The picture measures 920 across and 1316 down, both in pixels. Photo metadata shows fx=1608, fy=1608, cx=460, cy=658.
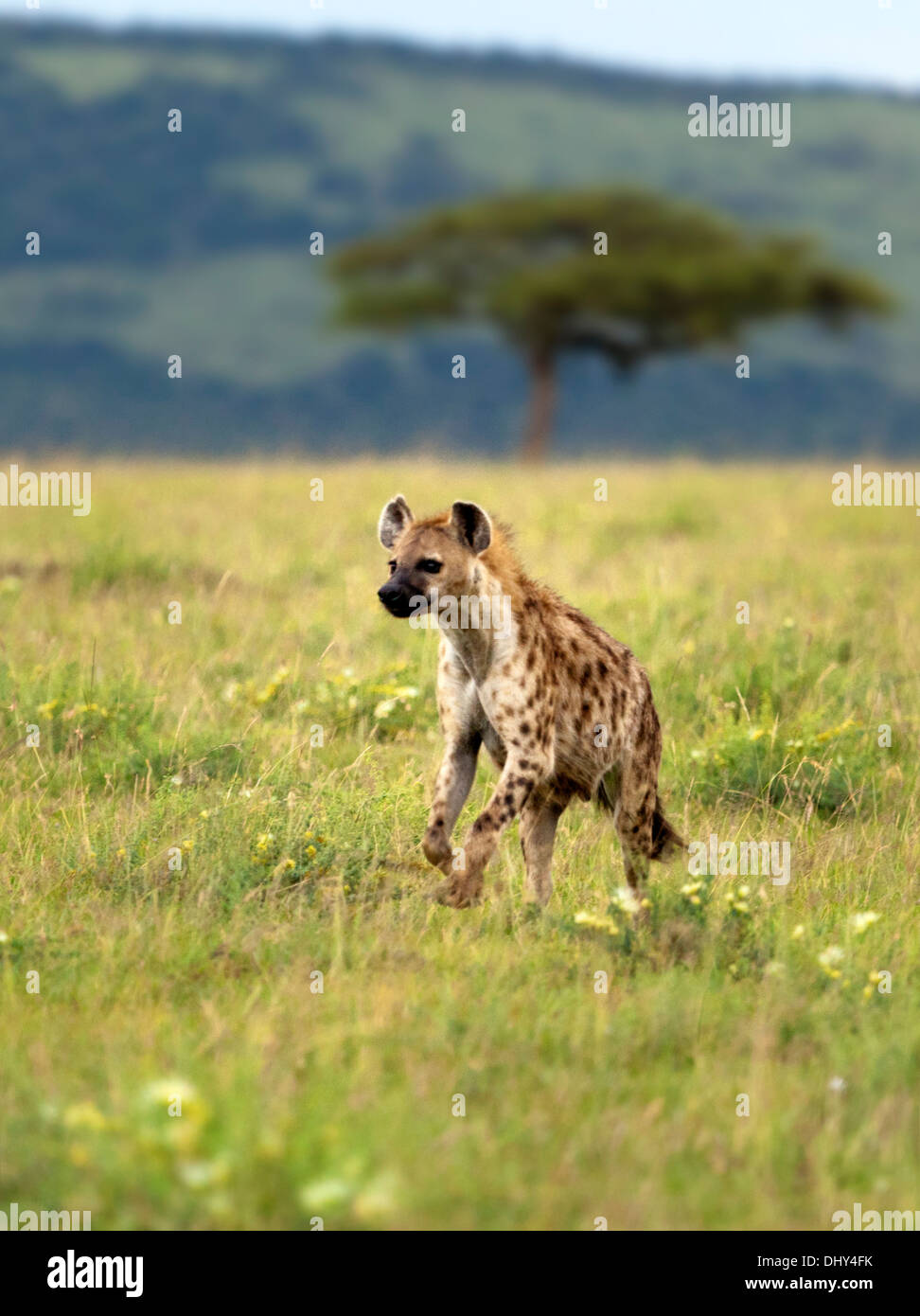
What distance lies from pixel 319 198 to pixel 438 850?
2777 inches

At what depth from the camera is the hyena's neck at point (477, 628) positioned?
A: 5758 millimetres

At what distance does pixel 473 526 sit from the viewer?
5.83m

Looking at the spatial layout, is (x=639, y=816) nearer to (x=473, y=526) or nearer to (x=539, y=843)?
(x=539, y=843)

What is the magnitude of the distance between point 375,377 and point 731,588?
2392 inches

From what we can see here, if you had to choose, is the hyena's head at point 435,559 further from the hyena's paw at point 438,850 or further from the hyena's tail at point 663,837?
the hyena's tail at point 663,837

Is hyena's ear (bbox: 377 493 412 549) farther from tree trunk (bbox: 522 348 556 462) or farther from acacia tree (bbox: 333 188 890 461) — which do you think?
acacia tree (bbox: 333 188 890 461)

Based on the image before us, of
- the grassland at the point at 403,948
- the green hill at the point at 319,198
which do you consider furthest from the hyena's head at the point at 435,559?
the green hill at the point at 319,198

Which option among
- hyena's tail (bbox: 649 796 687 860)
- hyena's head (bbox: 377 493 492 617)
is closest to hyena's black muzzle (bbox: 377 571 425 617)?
hyena's head (bbox: 377 493 492 617)

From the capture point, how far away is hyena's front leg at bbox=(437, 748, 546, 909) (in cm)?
547

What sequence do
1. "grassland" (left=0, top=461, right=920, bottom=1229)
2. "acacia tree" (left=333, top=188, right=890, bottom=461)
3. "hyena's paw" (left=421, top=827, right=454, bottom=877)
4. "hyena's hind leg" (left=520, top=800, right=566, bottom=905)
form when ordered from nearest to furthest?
1. "grassland" (left=0, top=461, right=920, bottom=1229)
2. "hyena's paw" (left=421, top=827, right=454, bottom=877)
3. "hyena's hind leg" (left=520, top=800, right=566, bottom=905)
4. "acacia tree" (left=333, top=188, right=890, bottom=461)

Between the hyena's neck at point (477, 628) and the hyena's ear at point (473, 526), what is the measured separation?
0.41 feet

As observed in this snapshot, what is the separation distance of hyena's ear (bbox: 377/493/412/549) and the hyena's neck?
0.44m

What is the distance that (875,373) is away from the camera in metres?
74.4

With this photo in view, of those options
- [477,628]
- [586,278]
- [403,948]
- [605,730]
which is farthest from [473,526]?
[586,278]
